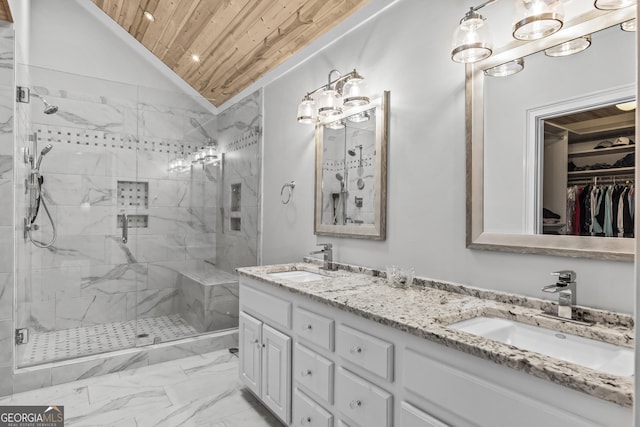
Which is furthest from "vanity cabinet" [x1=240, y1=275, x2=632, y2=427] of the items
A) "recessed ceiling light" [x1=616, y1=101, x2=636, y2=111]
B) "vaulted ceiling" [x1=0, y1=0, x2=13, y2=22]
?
"vaulted ceiling" [x1=0, y1=0, x2=13, y2=22]

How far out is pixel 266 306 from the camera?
2213 mm

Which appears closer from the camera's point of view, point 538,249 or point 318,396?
point 538,249

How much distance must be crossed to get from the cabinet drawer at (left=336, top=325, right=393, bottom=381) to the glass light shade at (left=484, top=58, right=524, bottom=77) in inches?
50.6

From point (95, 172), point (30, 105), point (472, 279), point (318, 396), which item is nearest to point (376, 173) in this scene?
point (472, 279)

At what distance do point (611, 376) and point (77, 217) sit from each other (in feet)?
12.2

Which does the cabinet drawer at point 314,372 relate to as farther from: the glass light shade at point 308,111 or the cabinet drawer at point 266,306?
the glass light shade at point 308,111

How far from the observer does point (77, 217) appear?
326cm

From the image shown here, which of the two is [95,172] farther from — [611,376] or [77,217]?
[611,376]

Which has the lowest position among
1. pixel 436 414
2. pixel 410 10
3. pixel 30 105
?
pixel 436 414

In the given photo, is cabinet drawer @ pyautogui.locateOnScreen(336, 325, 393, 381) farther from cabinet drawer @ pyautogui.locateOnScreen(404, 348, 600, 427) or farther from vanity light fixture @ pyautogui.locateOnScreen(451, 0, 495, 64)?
vanity light fixture @ pyautogui.locateOnScreen(451, 0, 495, 64)

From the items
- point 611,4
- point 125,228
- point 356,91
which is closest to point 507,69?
point 611,4

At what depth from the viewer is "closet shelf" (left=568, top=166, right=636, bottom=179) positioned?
51.5 inches

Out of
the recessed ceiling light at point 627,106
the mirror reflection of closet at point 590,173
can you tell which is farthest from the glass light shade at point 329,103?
the recessed ceiling light at point 627,106

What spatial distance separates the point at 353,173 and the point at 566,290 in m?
1.47
